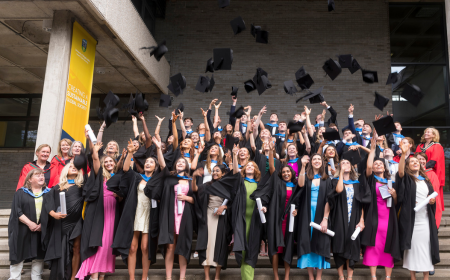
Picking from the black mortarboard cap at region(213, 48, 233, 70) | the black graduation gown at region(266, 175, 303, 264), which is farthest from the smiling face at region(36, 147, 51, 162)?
the black graduation gown at region(266, 175, 303, 264)

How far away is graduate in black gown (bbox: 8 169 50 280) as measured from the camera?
14.9 feet

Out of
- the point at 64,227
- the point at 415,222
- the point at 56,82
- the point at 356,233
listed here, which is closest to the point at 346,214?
the point at 356,233

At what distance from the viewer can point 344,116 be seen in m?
10.6

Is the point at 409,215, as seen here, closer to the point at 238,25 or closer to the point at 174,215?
the point at 174,215

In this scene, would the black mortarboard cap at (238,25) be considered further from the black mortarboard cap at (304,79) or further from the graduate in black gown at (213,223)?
the graduate in black gown at (213,223)

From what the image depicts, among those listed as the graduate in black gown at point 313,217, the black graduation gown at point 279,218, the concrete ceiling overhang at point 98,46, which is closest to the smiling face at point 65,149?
the concrete ceiling overhang at point 98,46

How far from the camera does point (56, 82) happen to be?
6.29 m

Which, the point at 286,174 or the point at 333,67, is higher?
the point at 333,67

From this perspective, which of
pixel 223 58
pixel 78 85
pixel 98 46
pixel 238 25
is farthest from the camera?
pixel 98 46

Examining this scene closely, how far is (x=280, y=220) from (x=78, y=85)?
15.1ft

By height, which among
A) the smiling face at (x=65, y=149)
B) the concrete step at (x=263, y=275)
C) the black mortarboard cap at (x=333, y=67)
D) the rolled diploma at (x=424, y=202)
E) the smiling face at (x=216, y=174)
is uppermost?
the black mortarboard cap at (x=333, y=67)

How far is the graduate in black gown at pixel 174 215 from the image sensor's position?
4.55 meters

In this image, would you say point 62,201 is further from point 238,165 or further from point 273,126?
point 273,126

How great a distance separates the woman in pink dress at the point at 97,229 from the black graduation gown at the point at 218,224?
46.0 inches
